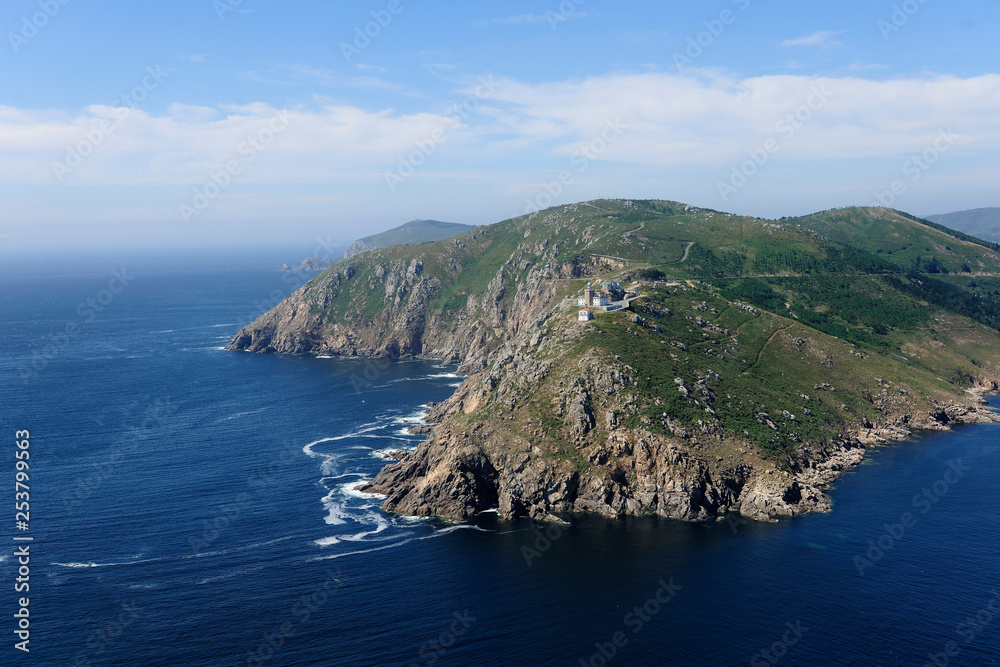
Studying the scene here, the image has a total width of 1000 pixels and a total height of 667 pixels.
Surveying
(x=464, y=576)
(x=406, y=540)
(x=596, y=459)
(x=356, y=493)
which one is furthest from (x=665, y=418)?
(x=356, y=493)

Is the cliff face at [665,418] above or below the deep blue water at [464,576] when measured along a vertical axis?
above

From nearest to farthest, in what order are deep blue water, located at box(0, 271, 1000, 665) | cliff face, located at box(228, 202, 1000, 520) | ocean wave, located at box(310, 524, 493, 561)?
deep blue water, located at box(0, 271, 1000, 665), ocean wave, located at box(310, 524, 493, 561), cliff face, located at box(228, 202, 1000, 520)

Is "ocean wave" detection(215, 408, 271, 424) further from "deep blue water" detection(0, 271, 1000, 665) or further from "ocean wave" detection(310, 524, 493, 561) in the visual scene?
"ocean wave" detection(310, 524, 493, 561)

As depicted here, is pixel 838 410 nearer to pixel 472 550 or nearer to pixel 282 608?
pixel 472 550

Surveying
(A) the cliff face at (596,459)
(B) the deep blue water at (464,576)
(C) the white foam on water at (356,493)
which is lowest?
(B) the deep blue water at (464,576)

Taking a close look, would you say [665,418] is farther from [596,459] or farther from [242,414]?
[242,414]

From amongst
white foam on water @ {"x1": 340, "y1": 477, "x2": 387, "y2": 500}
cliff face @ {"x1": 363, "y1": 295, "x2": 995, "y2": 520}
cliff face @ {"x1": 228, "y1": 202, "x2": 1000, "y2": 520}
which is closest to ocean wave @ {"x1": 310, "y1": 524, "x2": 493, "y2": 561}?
cliff face @ {"x1": 363, "y1": 295, "x2": 995, "y2": 520}

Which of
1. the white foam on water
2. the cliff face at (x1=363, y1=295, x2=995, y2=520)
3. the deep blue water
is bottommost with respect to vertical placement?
the deep blue water

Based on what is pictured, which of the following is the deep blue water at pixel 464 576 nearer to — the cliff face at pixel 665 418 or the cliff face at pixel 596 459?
the cliff face at pixel 596 459

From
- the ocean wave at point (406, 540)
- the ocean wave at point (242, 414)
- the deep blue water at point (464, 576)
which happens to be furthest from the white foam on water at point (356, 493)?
the ocean wave at point (242, 414)
